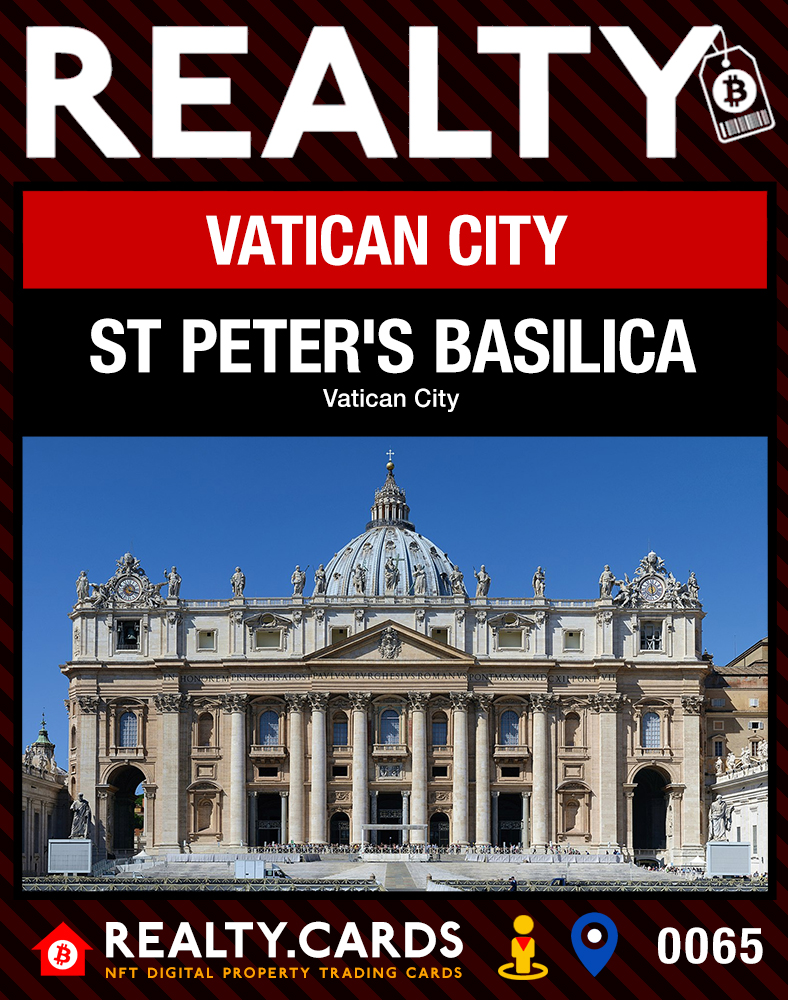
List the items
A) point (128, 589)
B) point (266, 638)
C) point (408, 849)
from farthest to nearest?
1. point (128, 589)
2. point (266, 638)
3. point (408, 849)

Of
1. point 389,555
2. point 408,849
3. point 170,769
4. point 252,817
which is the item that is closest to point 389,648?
point 408,849

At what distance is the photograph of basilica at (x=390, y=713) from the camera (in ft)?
328

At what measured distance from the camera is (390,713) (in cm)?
10206

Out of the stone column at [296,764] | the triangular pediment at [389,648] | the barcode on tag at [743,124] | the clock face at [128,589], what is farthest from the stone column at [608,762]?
the barcode on tag at [743,124]

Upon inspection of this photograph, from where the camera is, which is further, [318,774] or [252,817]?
[252,817]

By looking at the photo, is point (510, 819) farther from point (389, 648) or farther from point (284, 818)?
point (284, 818)

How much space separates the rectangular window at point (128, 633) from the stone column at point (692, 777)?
39.9 m

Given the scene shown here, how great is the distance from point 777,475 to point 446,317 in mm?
5714

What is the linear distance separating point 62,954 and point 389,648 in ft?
263

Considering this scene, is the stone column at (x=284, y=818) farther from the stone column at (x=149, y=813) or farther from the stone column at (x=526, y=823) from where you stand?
the stone column at (x=526, y=823)

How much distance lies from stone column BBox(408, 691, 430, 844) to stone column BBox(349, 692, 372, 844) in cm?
331

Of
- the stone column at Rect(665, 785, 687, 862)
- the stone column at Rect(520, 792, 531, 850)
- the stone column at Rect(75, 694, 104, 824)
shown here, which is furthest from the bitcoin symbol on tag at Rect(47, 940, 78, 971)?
the stone column at Rect(665, 785, 687, 862)

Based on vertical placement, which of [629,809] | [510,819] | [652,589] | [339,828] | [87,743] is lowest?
[339,828]

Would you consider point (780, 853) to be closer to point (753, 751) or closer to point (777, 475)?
point (777, 475)
